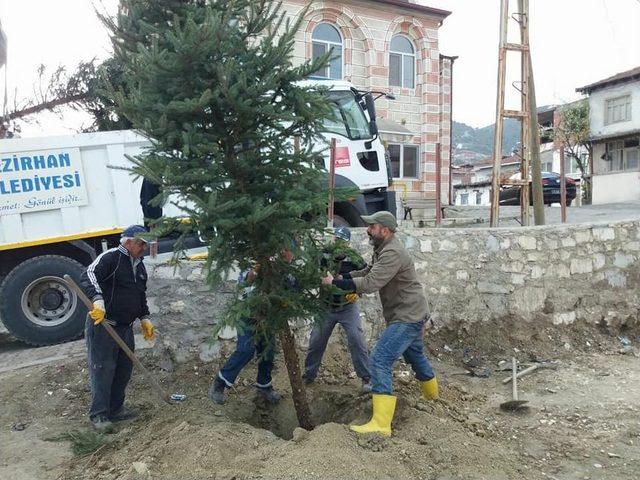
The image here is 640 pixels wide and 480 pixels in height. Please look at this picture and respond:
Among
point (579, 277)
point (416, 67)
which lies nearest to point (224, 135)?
point (579, 277)

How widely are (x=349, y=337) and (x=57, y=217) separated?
4.54m

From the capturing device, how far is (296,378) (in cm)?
454

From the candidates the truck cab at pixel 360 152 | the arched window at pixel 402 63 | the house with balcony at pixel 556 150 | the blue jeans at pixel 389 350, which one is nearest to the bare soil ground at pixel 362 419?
the blue jeans at pixel 389 350

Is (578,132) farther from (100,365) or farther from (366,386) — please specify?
(100,365)

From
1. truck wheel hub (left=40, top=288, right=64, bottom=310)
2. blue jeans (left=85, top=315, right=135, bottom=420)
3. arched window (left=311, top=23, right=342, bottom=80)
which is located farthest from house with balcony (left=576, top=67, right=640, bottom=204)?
blue jeans (left=85, top=315, right=135, bottom=420)

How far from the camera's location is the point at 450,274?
22.0ft

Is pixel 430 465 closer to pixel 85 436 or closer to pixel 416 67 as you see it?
pixel 85 436

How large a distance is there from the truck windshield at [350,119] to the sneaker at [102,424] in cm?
503

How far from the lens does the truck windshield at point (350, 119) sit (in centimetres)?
810

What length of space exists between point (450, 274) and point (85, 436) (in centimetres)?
433

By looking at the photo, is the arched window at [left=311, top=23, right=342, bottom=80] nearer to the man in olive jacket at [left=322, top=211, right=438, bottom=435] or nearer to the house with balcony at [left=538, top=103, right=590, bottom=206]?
the house with balcony at [left=538, top=103, right=590, bottom=206]

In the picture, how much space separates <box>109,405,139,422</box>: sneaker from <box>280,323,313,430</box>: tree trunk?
5.18 ft

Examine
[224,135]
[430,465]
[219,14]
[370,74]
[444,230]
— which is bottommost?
[430,465]

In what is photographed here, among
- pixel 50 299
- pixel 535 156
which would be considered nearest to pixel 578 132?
pixel 535 156
